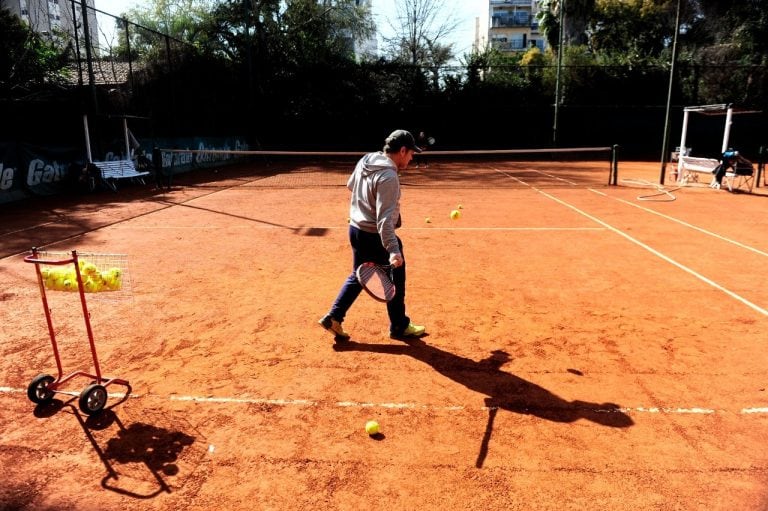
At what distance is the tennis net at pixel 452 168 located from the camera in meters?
20.4

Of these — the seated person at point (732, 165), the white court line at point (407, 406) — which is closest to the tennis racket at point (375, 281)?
the white court line at point (407, 406)

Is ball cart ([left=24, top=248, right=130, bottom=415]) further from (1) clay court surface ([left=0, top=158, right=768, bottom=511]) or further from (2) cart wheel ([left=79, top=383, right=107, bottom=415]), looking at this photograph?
(1) clay court surface ([left=0, top=158, right=768, bottom=511])

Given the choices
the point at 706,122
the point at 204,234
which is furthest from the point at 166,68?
the point at 706,122

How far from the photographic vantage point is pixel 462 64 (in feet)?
121

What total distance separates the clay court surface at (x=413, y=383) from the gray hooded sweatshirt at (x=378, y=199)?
124 cm

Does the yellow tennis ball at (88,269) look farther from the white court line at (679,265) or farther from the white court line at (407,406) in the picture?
the white court line at (679,265)

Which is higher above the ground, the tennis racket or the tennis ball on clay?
the tennis racket

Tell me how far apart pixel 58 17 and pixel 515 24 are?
236ft

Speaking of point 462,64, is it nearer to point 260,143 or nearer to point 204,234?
point 260,143

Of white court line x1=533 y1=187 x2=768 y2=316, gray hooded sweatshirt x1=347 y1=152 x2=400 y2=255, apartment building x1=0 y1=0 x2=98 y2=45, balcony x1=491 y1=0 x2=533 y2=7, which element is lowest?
white court line x1=533 y1=187 x2=768 y2=316

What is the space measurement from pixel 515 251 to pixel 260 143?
26016mm

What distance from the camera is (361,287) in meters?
5.53

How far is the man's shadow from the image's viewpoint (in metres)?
4.30

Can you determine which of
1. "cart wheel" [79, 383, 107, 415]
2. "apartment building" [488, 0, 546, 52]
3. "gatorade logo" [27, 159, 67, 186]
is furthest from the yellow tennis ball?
"apartment building" [488, 0, 546, 52]
